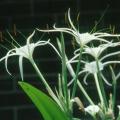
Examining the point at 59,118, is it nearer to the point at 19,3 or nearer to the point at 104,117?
the point at 104,117

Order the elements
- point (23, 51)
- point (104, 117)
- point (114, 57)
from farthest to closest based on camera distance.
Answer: point (114, 57), point (23, 51), point (104, 117)

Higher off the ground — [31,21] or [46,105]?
[31,21]

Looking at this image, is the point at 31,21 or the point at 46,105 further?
the point at 31,21

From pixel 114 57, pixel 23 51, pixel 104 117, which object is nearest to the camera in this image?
pixel 104 117

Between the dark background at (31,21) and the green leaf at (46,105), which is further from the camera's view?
the dark background at (31,21)

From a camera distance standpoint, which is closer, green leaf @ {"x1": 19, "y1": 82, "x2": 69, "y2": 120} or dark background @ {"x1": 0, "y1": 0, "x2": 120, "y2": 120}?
green leaf @ {"x1": 19, "y1": 82, "x2": 69, "y2": 120}

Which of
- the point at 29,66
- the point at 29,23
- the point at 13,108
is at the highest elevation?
the point at 29,23

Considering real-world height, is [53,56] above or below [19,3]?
below

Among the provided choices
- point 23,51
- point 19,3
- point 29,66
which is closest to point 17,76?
point 29,66
